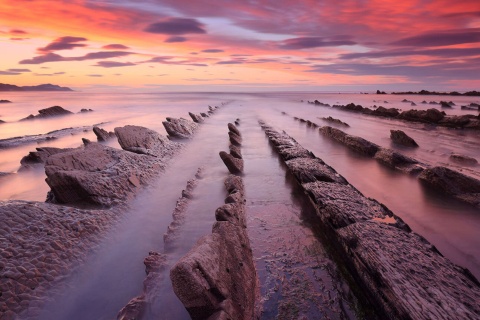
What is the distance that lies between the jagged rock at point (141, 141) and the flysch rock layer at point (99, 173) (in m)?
0.06

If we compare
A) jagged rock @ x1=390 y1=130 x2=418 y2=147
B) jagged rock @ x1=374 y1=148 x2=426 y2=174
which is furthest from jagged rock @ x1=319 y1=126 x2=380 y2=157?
jagged rock @ x1=390 y1=130 x2=418 y2=147

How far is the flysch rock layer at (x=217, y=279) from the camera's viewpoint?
93.9 inches

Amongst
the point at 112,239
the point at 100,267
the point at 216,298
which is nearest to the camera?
the point at 216,298

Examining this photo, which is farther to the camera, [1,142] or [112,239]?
[1,142]

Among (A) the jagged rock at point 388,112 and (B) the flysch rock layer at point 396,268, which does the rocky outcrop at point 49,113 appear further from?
(A) the jagged rock at point 388,112

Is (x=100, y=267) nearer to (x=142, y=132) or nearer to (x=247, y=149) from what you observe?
(x=142, y=132)

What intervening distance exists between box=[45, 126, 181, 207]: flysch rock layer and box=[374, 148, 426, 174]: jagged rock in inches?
259

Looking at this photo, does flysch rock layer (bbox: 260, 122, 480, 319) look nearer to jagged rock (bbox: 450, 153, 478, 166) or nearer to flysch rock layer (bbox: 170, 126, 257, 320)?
flysch rock layer (bbox: 170, 126, 257, 320)

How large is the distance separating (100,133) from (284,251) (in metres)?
10.7

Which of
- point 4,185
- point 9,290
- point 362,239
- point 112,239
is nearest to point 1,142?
point 4,185

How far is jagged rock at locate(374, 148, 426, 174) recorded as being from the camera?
302 inches

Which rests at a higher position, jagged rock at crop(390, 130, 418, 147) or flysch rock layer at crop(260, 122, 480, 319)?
flysch rock layer at crop(260, 122, 480, 319)

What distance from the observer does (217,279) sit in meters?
2.52

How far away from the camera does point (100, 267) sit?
11.8 ft
